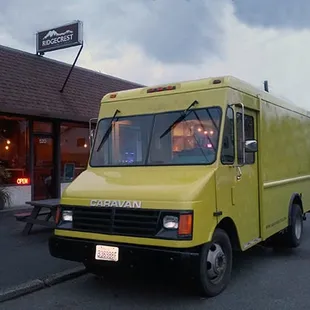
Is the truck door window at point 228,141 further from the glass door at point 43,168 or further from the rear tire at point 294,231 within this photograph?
the glass door at point 43,168

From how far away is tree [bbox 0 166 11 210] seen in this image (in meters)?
12.1

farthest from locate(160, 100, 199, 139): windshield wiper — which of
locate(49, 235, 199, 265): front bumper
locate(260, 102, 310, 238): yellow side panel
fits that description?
locate(49, 235, 199, 265): front bumper

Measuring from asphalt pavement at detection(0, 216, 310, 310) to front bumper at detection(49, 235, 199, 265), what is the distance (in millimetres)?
203

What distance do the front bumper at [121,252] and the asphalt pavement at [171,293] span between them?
0.20 meters

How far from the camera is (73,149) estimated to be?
1534 centimetres

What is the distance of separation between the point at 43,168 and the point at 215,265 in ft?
32.8

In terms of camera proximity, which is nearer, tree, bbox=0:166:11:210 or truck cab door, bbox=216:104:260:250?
truck cab door, bbox=216:104:260:250

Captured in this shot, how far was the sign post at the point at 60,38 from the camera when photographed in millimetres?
13992

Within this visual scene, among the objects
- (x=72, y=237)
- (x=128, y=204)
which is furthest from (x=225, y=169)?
(x=72, y=237)

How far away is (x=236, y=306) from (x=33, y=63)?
1200 centimetres

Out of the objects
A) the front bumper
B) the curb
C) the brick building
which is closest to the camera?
the front bumper

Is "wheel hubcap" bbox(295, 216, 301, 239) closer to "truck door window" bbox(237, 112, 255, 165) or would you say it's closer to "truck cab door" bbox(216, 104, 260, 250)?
"truck cab door" bbox(216, 104, 260, 250)

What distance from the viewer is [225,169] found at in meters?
5.49

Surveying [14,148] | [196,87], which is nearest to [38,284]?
[196,87]
